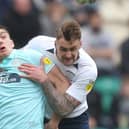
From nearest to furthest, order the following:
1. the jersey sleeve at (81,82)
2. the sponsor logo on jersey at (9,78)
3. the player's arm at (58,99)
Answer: the sponsor logo on jersey at (9,78) < the player's arm at (58,99) < the jersey sleeve at (81,82)

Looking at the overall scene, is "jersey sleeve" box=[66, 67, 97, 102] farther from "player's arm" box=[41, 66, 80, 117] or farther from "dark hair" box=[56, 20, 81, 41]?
"dark hair" box=[56, 20, 81, 41]

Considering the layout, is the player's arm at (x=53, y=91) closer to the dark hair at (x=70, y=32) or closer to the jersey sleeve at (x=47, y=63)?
the jersey sleeve at (x=47, y=63)

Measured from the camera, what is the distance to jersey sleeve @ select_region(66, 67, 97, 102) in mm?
7910

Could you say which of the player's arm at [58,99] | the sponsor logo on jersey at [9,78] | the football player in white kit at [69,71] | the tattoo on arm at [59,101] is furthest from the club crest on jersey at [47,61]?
the sponsor logo on jersey at [9,78]

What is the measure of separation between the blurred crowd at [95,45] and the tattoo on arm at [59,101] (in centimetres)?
386

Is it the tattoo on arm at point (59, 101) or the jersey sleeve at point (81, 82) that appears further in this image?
the jersey sleeve at point (81, 82)

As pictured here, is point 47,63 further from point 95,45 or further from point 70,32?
point 95,45

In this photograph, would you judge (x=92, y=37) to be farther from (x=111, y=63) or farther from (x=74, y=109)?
(x=74, y=109)

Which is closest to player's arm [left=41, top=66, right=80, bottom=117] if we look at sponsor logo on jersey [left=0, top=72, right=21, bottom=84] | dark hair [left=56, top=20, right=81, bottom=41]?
sponsor logo on jersey [left=0, top=72, right=21, bottom=84]

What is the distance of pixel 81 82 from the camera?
313 inches

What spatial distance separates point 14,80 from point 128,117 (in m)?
5.32

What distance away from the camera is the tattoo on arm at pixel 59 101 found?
25.2 ft

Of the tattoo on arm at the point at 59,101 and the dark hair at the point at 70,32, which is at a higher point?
the dark hair at the point at 70,32

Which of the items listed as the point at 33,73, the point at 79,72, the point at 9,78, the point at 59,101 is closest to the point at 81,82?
the point at 79,72
